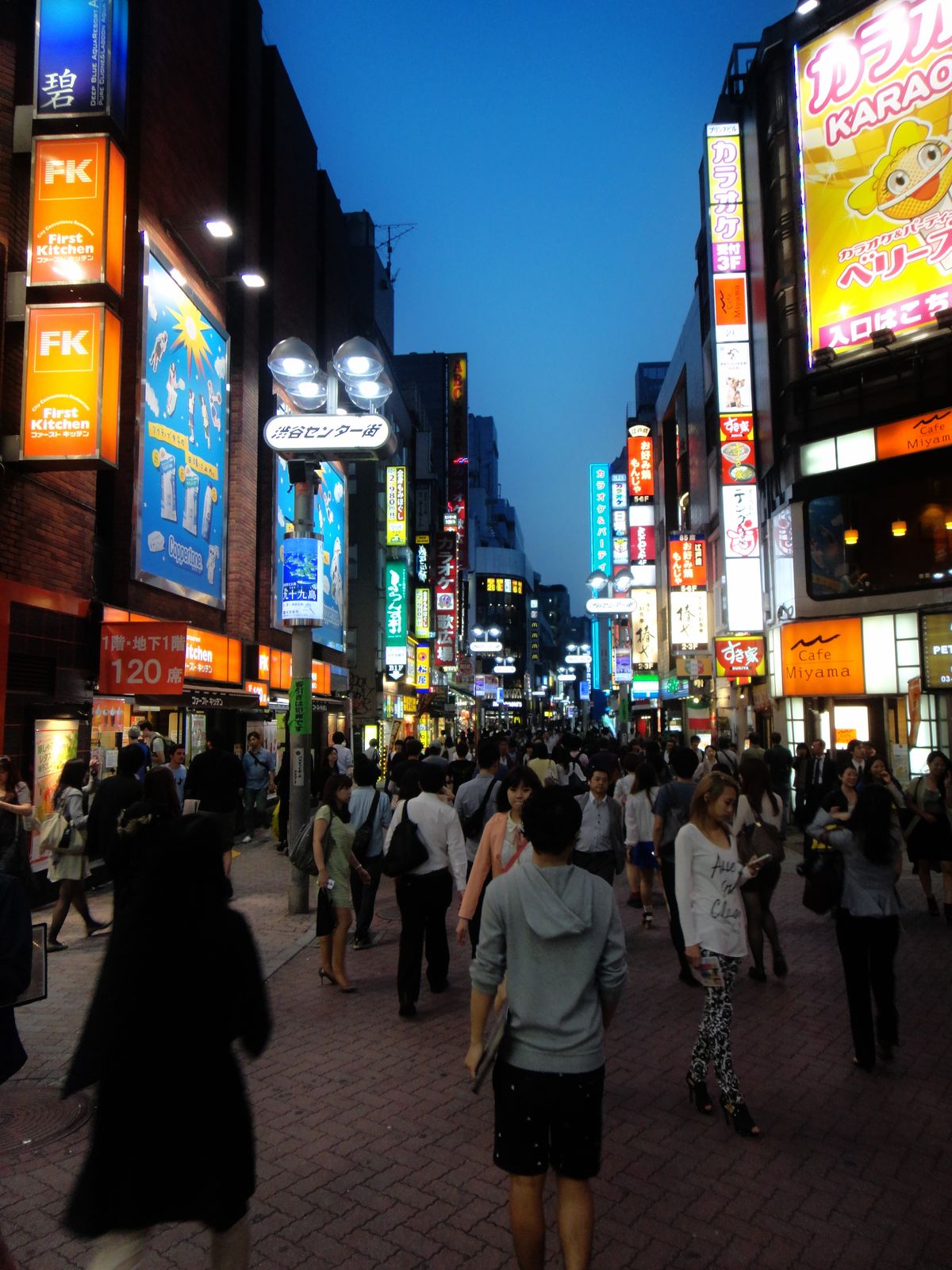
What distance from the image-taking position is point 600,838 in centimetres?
850

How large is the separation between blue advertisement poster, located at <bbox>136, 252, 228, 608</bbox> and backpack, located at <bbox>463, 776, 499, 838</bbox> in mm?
9276

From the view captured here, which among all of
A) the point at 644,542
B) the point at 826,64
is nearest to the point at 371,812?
the point at 826,64

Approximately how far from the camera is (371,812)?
8617mm

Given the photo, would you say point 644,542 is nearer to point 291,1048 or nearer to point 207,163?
point 207,163

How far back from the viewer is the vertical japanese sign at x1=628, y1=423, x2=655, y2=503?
Result: 140 feet

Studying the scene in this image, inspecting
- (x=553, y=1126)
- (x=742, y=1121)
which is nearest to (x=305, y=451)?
(x=742, y=1121)

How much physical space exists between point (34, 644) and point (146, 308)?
7021 millimetres

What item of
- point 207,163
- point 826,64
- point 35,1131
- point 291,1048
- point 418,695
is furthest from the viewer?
point 418,695

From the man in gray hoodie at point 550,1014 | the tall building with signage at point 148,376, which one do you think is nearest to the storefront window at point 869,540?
the tall building with signage at point 148,376

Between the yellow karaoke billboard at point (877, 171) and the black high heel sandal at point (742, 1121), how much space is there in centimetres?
1834

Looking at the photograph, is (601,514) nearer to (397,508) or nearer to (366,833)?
(397,508)

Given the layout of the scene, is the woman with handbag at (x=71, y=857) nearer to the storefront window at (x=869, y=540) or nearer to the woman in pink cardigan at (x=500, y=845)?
the woman in pink cardigan at (x=500, y=845)

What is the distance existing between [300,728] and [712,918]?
678 cm

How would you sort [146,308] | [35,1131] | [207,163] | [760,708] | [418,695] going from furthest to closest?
[418,695] → [760,708] → [207,163] → [146,308] → [35,1131]
